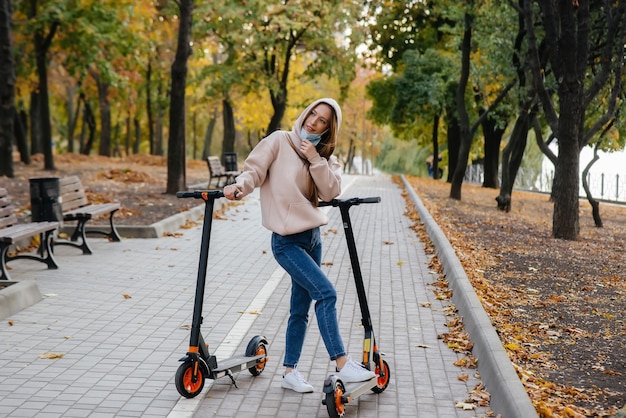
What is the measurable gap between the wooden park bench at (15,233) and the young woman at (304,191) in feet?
15.3

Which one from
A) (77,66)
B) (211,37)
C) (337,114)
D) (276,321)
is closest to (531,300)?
(276,321)

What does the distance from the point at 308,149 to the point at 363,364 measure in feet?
4.59

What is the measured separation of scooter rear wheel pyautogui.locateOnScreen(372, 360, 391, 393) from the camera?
5573 millimetres

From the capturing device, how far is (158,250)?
12.2 m

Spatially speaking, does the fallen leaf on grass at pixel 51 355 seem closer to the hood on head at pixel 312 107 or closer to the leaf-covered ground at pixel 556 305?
the hood on head at pixel 312 107

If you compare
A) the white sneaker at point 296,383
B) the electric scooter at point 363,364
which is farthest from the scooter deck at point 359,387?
the white sneaker at point 296,383

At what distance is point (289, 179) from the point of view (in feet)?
17.3

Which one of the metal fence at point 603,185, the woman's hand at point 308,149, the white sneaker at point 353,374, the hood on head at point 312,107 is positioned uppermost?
the hood on head at point 312,107

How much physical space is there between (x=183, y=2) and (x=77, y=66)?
8.40m

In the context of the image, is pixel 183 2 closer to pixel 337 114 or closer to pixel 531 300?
pixel 531 300

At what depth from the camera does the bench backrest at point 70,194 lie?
39.8 feet

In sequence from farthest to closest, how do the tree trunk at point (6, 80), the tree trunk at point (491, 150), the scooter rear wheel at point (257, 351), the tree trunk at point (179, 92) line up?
the tree trunk at point (491, 150)
the tree trunk at point (6, 80)
the tree trunk at point (179, 92)
the scooter rear wheel at point (257, 351)

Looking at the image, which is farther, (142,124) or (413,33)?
(142,124)

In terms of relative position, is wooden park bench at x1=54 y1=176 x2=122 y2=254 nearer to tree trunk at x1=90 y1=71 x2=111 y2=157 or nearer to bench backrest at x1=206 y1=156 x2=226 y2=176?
bench backrest at x1=206 y1=156 x2=226 y2=176
